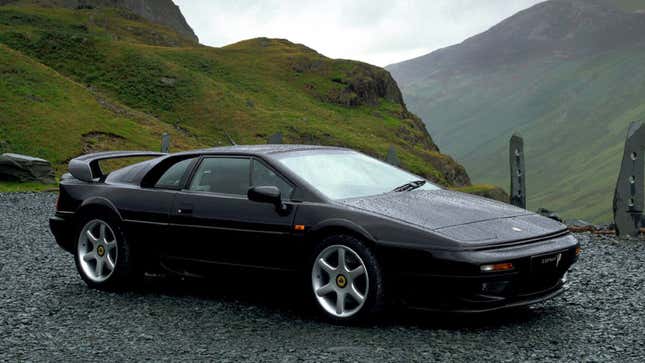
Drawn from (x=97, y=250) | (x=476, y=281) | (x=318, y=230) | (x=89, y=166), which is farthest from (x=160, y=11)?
(x=476, y=281)

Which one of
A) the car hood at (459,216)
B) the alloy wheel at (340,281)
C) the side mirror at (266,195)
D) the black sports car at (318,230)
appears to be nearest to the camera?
the black sports car at (318,230)

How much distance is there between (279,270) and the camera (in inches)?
249

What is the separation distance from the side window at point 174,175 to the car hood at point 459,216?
71.0 inches

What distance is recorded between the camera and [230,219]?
6570mm

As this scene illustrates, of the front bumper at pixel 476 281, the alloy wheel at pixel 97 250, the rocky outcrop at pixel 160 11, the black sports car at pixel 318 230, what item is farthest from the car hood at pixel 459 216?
the rocky outcrop at pixel 160 11

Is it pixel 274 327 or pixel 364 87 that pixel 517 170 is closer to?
pixel 274 327

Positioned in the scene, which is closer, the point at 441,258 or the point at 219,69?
the point at 441,258

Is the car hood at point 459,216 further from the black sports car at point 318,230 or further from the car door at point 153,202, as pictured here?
the car door at point 153,202

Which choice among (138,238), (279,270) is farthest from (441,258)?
(138,238)

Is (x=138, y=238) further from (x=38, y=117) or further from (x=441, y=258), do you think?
(x=38, y=117)

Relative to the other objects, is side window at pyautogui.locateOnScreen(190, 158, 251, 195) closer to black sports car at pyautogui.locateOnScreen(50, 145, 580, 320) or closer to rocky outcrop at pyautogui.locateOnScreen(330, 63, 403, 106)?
black sports car at pyautogui.locateOnScreen(50, 145, 580, 320)

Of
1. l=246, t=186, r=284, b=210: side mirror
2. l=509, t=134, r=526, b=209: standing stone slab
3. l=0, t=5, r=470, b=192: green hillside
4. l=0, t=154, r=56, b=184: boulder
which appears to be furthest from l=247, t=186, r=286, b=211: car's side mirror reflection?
l=0, t=5, r=470, b=192: green hillside

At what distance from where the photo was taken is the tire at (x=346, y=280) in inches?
226

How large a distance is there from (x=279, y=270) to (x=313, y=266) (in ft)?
1.35
